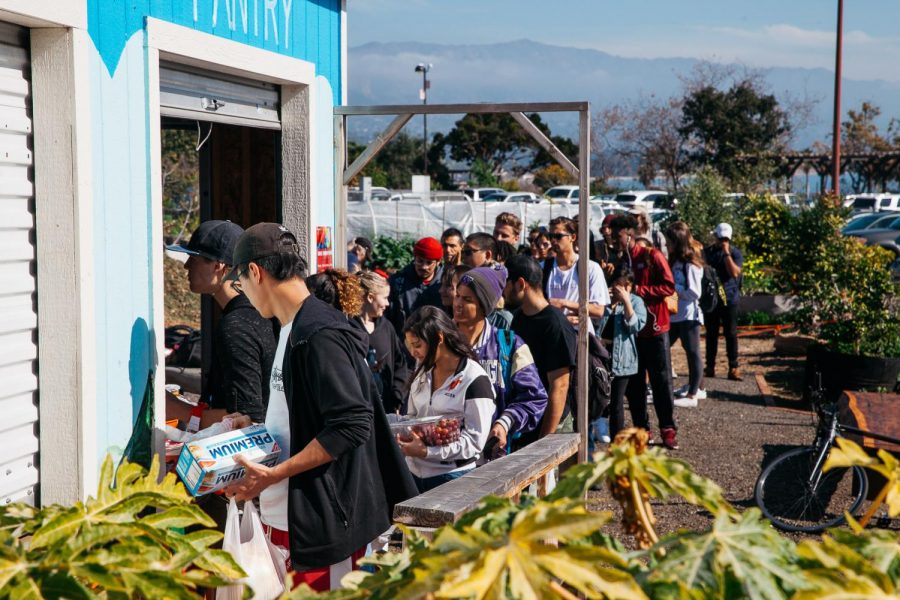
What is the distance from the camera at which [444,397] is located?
469cm

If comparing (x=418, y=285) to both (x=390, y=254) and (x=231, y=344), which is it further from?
(x=390, y=254)

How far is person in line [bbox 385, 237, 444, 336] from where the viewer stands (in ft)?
25.4

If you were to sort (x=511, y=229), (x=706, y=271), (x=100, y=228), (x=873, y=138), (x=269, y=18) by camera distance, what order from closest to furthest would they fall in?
(x=100, y=228)
(x=269, y=18)
(x=511, y=229)
(x=706, y=271)
(x=873, y=138)

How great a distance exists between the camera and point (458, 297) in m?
5.29

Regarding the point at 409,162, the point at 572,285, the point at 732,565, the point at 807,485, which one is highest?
the point at 409,162

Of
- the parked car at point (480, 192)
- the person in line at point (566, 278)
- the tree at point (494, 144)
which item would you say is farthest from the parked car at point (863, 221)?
the tree at point (494, 144)

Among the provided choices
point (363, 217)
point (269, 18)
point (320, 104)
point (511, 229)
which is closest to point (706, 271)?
point (511, 229)

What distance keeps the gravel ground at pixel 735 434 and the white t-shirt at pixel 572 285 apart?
149cm

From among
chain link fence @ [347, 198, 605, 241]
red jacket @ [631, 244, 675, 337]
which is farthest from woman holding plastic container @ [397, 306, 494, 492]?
chain link fence @ [347, 198, 605, 241]

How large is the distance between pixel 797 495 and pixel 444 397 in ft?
11.8

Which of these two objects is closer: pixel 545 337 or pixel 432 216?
pixel 545 337

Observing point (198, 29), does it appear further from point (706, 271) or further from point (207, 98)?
point (706, 271)

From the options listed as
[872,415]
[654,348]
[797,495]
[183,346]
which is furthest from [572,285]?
[183,346]

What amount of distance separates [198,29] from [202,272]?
1.09 m
